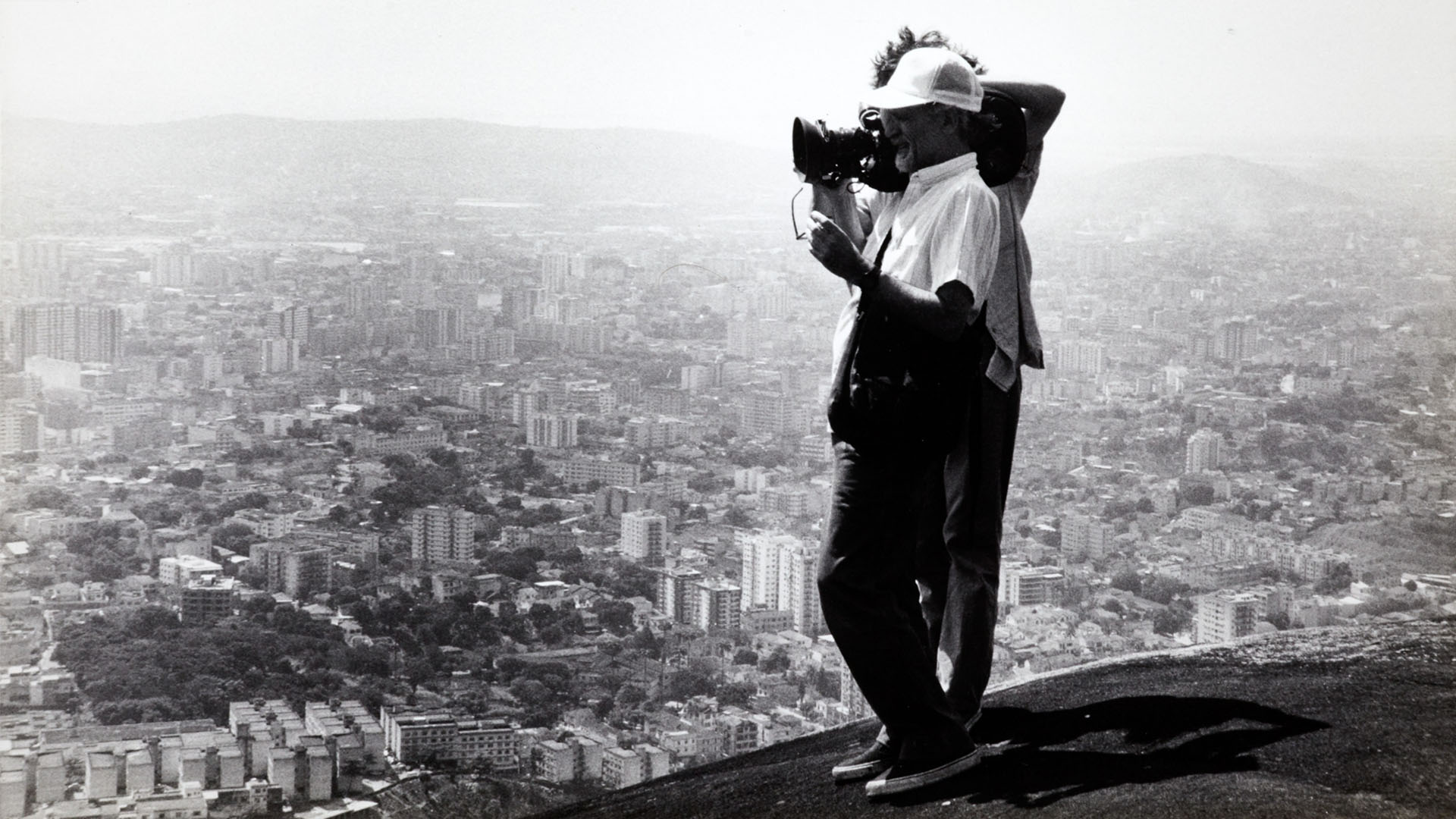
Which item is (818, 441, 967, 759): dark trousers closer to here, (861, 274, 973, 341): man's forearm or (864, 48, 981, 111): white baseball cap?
(861, 274, 973, 341): man's forearm

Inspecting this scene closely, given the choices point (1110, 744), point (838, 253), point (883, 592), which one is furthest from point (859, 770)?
point (838, 253)

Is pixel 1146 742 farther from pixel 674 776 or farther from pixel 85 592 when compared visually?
pixel 85 592

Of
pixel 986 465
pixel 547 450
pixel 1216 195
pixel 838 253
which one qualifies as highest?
pixel 1216 195

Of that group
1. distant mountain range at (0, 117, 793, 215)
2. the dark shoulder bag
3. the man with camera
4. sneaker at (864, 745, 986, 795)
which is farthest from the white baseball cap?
distant mountain range at (0, 117, 793, 215)

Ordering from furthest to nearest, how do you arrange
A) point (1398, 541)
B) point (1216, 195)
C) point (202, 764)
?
point (1216, 195), point (1398, 541), point (202, 764)

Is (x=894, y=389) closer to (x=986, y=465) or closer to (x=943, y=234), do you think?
(x=943, y=234)

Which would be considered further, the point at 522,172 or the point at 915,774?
the point at 522,172

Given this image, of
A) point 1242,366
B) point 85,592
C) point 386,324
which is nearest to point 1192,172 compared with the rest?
point 1242,366
